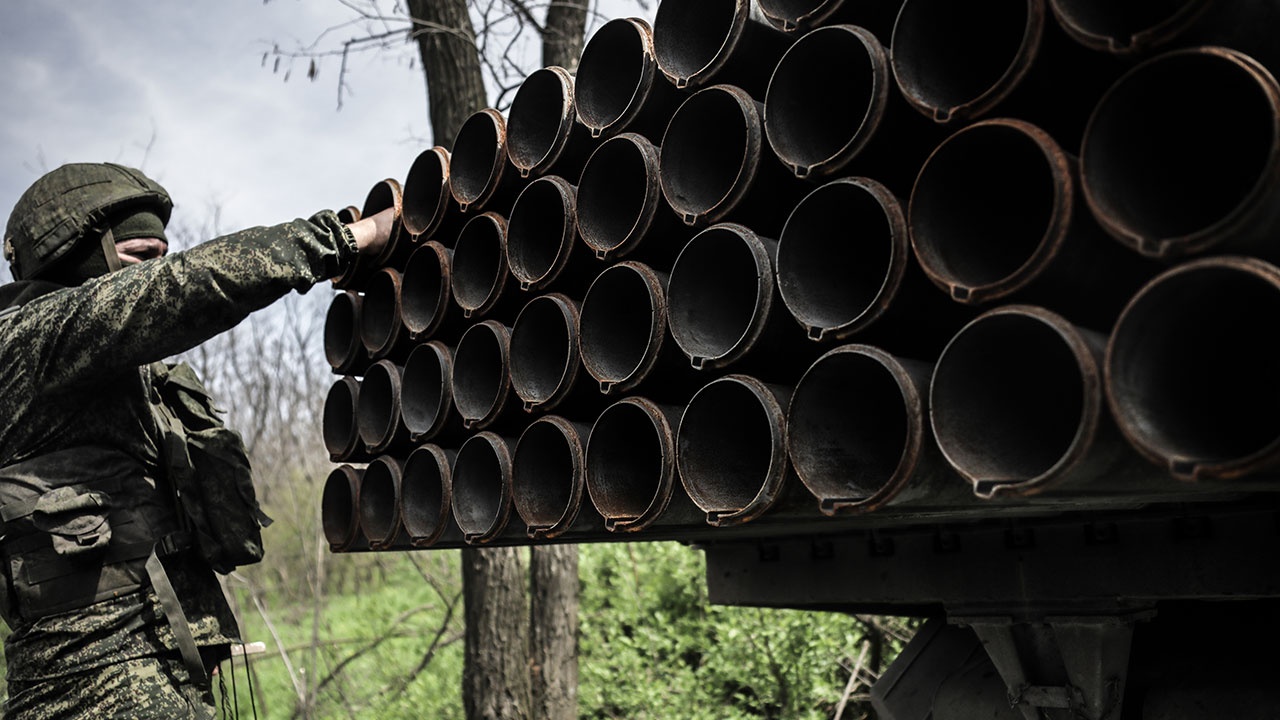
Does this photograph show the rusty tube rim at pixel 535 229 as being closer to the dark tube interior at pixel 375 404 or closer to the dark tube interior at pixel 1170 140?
the dark tube interior at pixel 375 404

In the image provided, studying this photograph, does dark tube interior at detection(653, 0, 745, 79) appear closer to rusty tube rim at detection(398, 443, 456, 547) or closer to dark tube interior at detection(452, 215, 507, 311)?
dark tube interior at detection(452, 215, 507, 311)

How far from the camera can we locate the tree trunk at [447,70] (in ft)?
20.0

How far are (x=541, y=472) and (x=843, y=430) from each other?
0.94 metres

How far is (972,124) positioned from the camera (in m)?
1.66

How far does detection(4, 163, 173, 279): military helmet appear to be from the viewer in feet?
10.5

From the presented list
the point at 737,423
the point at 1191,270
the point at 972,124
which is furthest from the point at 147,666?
the point at 1191,270

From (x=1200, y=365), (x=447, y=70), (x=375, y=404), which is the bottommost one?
(x=1200, y=365)

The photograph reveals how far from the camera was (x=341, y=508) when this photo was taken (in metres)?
3.38

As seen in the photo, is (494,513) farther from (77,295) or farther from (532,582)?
(532,582)

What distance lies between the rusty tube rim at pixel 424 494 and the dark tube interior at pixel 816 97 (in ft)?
4.48

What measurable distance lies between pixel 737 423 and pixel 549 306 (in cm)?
68

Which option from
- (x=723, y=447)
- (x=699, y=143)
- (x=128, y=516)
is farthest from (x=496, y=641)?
(x=699, y=143)

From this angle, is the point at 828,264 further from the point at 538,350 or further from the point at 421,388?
the point at 421,388

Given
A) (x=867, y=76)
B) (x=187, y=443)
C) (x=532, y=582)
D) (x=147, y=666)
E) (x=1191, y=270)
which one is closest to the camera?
(x=1191, y=270)
